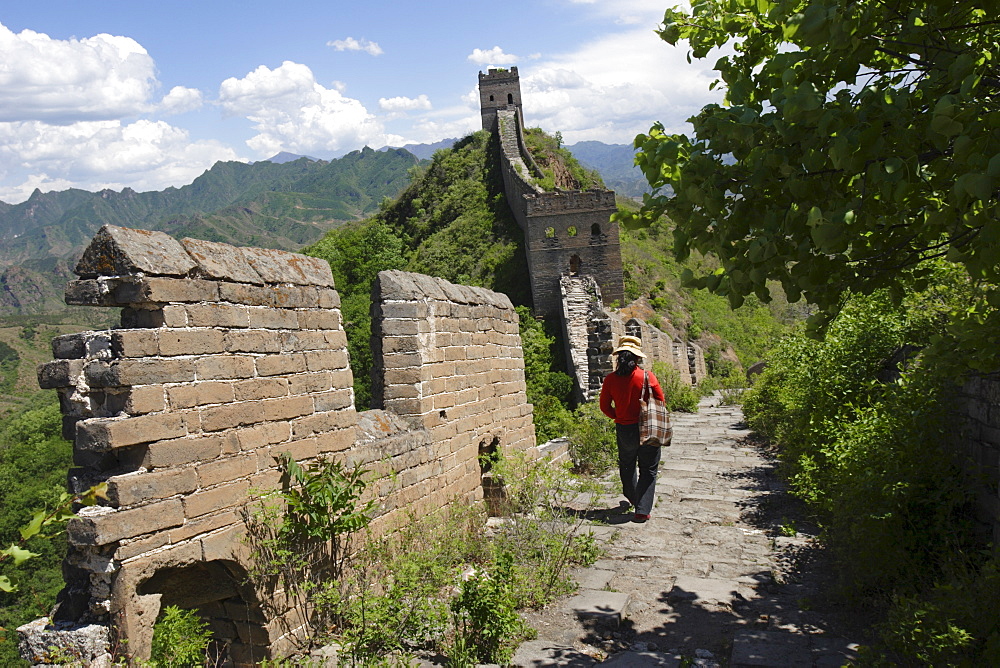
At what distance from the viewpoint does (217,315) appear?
3.97 m

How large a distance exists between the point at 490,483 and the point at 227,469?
12.9ft

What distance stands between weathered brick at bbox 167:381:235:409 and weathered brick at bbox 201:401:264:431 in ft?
0.15

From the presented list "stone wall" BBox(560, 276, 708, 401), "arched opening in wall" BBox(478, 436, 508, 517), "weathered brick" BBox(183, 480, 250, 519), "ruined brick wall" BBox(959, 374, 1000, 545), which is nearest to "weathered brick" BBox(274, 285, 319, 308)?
"weathered brick" BBox(183, 480, 250, 519)

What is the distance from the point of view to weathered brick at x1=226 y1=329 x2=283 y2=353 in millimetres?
4062

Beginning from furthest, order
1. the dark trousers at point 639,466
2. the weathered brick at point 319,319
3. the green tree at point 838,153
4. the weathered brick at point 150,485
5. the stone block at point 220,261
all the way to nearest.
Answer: the dark trousers at point 639,466, the weathered brick at point 319,319, the stone block at point 220,261, the weathered brick at point 150,485, the green tree at point 838,153

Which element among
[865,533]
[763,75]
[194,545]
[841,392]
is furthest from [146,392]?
[841,392]

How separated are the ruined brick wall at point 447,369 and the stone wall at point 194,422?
0.59 meters

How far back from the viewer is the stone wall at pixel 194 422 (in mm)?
3400

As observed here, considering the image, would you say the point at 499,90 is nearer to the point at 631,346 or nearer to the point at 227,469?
the point at 631,346

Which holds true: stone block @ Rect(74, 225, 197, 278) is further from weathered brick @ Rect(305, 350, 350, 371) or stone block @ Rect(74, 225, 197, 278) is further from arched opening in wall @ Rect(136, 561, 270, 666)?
arched opening in wall @ Rect(136, 561, 270, 666)

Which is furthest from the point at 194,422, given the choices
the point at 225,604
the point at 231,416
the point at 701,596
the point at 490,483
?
the point at 490,483

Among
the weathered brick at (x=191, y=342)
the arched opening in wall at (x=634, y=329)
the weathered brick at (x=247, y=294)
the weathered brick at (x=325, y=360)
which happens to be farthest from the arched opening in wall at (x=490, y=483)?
the arched opening in wall at (x=634, y=329)

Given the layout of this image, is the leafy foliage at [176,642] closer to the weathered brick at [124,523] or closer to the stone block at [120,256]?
the weathered brick at [124,523]

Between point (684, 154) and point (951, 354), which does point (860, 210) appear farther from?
point (951, 354)
